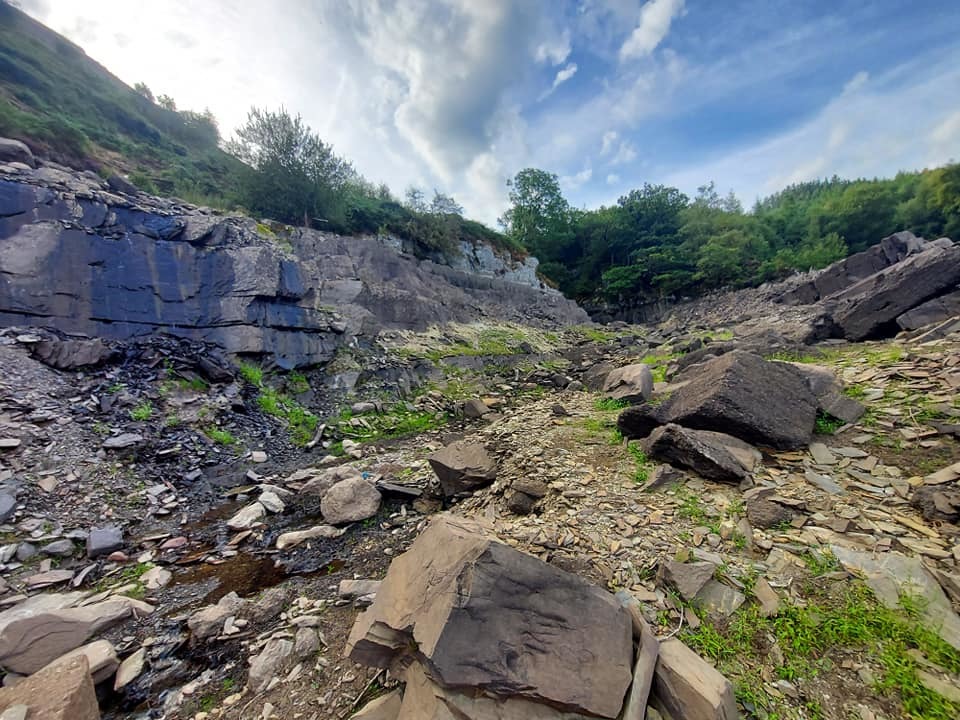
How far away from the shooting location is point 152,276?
9.05 m

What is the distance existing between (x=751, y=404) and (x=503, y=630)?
451cm

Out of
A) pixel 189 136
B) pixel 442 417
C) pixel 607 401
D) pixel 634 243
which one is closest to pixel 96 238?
pixel 442 417

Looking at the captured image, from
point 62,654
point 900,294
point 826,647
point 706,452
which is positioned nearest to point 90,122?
point 62,654

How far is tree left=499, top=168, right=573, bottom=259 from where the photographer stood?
41.8 meters

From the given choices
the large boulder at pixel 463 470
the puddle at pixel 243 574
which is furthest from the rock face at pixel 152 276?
the large boulder at pixel 463 470

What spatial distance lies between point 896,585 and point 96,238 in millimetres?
14239

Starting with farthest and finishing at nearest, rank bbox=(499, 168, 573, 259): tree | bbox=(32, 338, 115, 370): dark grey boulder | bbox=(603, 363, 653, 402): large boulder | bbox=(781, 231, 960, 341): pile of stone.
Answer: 1. bbox=(499, 168, 573, 259): tree
2. bbox=(781, 231, 960, 341): pile of stone
3. bbox=(603, 363, 653, 402): large boulder
4. bbox=(32, 338, 115, 370): dark grey boulder

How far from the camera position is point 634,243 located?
3909 centimetres

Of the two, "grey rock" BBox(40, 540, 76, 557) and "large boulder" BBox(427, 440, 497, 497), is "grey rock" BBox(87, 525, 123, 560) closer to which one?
"grey rock" BBox(40, 540, 76, 557)

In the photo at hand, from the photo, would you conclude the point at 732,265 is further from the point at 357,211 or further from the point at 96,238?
the point at 96,238

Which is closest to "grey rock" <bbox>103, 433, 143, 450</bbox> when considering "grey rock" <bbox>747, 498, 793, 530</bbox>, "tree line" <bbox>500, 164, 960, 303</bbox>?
"grey rock" <bbox>747, 498, 793, 530</bbox>

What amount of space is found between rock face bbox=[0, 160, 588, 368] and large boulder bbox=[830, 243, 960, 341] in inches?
583

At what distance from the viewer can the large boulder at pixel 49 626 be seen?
2.97 meters

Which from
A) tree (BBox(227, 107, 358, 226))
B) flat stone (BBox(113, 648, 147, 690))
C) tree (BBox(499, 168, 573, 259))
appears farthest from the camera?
tree (BBox(499, 168, 573, 259))
